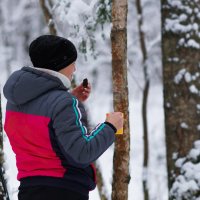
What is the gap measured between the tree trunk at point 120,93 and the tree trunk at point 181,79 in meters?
2.64

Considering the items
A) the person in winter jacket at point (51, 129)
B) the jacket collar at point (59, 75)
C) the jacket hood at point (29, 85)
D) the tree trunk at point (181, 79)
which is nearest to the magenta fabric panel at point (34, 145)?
the person in winter jacket at point (51, 129)

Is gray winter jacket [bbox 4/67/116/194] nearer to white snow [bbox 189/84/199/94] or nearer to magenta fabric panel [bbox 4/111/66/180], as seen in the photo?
magenta fabric panel [bbox 4/111/66/180]

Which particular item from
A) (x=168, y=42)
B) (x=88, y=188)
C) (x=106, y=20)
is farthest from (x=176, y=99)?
(x=88, y=188)

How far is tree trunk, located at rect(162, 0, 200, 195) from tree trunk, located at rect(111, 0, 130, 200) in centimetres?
264

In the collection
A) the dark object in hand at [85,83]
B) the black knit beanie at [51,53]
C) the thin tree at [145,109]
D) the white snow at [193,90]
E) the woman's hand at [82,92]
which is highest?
the black knit beanie at [51,53]

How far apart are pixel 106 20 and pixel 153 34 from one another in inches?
524

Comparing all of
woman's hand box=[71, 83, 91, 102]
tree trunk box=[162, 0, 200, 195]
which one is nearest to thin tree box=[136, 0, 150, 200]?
tree trunk box=[162, 0, 200, 195]

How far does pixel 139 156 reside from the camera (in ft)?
58.6

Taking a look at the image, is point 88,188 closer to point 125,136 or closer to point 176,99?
point 125,136

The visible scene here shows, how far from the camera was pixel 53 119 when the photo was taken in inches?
100

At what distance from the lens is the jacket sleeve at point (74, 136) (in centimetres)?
252

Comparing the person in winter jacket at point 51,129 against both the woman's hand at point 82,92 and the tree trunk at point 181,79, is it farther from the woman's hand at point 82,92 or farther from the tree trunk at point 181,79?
the tree trunk at point 181,79

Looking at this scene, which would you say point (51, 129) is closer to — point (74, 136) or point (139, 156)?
point (74, 136)

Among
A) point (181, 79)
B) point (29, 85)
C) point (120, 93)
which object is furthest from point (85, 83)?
point (181, 79)
